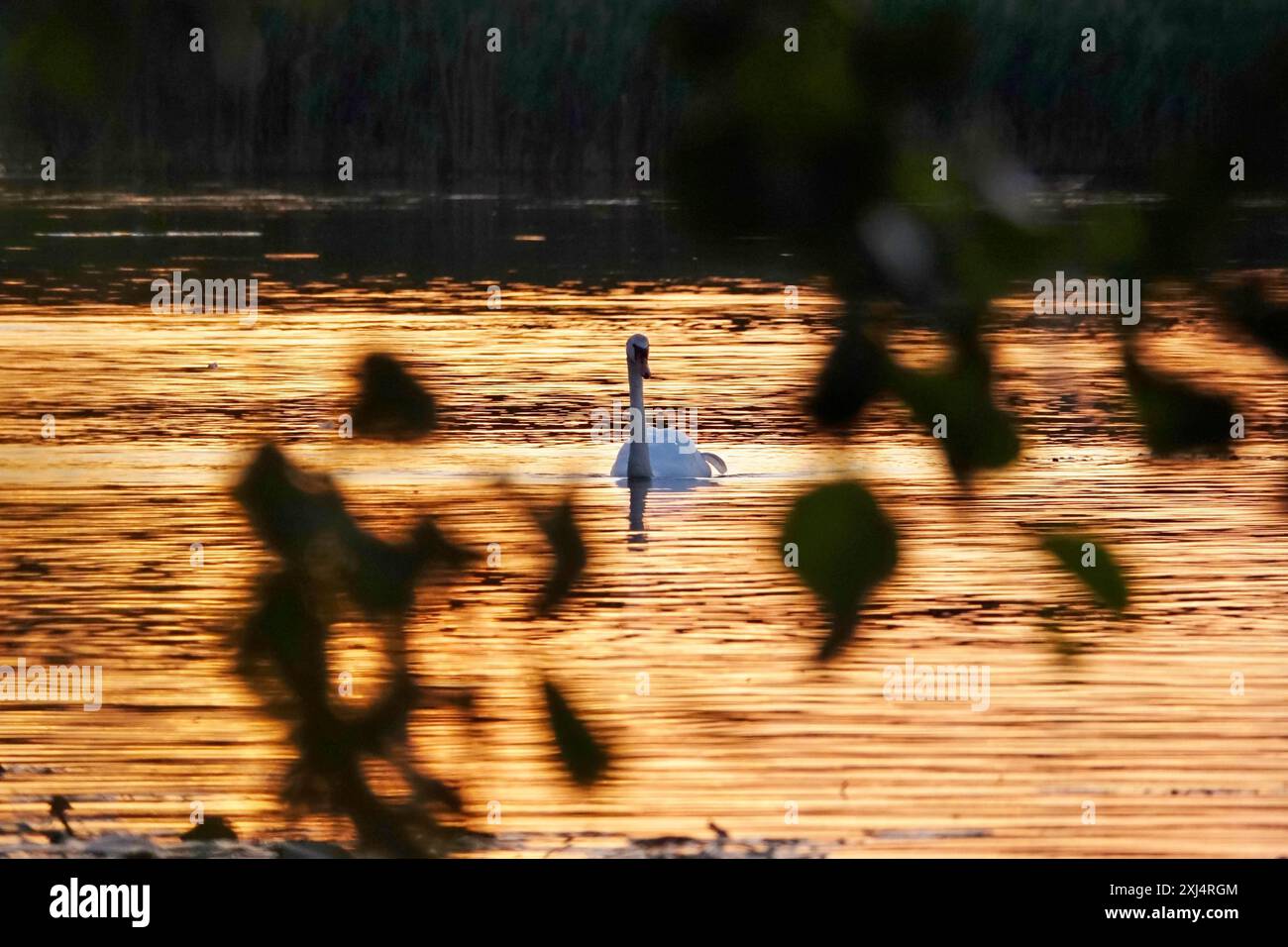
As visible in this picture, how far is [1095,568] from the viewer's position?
147cm

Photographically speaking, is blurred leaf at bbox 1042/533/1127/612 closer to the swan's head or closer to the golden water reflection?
the golden water reflection

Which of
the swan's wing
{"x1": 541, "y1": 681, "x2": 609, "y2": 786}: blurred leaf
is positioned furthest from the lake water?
the swan's wing

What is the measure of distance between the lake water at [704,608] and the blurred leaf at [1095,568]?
13 mm

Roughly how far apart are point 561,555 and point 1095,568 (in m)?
0.35

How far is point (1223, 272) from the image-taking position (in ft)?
4.69

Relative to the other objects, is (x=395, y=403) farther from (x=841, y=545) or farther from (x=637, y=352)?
(x=637, y=352)

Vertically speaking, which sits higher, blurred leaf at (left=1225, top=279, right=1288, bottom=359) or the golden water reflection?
blurred leaf at (left=1225, top=279, right=1288, bottom=359)

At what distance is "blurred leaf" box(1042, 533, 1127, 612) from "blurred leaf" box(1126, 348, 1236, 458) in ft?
0.25

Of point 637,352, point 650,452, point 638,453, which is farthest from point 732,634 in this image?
point 637,352

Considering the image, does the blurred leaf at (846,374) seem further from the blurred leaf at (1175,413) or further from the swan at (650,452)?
the swan at (650,452)

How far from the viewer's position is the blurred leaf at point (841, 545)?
4.38 ft

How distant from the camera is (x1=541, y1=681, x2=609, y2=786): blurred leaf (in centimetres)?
159

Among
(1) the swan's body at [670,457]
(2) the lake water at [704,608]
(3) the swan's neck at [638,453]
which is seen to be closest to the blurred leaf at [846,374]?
(2) the lake water at [704,608]
